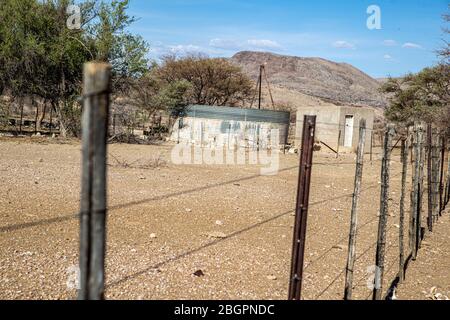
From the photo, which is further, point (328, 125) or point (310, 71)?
point (310, 71)

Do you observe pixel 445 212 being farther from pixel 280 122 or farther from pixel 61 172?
pixel 280 122

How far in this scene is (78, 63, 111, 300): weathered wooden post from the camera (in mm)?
1594

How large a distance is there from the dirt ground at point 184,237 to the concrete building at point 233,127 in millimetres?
10996

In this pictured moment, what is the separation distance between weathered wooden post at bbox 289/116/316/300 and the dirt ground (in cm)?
92

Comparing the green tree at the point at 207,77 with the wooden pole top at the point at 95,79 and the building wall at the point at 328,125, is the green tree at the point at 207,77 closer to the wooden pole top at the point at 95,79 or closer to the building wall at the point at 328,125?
the building wall at the point at 328,125

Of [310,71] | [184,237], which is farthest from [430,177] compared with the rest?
[310,71]

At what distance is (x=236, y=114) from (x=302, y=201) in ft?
61.2

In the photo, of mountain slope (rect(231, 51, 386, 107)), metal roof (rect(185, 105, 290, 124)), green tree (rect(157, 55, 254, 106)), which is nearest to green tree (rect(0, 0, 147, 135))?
metal roof (rect(185, 105, 290, 124))

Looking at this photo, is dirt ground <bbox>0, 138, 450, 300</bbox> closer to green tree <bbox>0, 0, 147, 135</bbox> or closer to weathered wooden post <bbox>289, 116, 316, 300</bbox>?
weathered wooden post <bbox>289, 116, 316, 300</bbox>

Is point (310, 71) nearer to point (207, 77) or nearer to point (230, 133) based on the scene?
point (207, 77)

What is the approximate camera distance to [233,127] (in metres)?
21.5

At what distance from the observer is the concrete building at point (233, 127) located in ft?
70.4

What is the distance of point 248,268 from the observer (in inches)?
180

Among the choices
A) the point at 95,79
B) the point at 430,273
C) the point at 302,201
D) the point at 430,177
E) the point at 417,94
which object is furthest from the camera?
the point at 417,94
